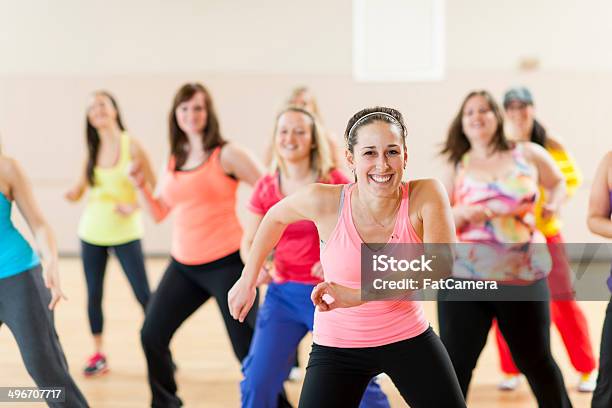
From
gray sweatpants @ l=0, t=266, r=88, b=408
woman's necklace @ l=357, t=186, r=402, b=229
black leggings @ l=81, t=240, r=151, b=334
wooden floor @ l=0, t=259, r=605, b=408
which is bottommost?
wooden floor @ l=0, t=259, r=605, b=408

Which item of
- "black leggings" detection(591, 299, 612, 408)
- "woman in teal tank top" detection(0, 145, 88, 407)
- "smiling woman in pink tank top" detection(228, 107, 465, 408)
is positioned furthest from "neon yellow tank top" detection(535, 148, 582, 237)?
"woman in teal tank top" detection(0, 145, 88, 407)

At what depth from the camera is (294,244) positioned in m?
2.78

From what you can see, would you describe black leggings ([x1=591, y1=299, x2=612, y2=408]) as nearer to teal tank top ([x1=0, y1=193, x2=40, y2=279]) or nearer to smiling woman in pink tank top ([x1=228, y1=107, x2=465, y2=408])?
smiling woman in pink tank top ([x1=228, y1=107, x2=465, y2=408])

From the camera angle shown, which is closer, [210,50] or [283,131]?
[283,131]

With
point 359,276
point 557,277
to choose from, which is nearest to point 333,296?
point 359,276

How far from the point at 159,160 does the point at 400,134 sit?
590 centimetres

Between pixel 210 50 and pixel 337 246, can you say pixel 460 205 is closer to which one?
pixel 337 246

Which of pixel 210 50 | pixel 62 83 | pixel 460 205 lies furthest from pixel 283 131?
pixel 62 83

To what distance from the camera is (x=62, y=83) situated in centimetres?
752

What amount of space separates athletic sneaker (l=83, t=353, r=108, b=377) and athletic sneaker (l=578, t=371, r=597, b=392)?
7.90 feet

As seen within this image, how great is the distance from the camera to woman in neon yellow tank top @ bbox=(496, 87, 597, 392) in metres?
3.21

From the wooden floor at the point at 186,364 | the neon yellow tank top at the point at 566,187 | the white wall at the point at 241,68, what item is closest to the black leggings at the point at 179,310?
the wooden floor at the point at 186,364

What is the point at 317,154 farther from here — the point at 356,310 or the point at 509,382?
the point at 509,382

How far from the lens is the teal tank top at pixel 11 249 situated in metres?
2.55
